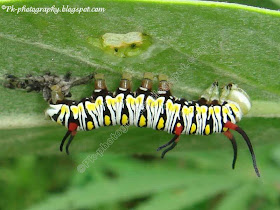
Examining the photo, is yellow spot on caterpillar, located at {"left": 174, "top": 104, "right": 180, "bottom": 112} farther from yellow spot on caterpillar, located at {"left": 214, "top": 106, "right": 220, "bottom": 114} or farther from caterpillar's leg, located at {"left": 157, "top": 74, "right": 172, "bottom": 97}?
yellow spot on caterpillar, located at {"left": 214, "top": 106, "right": 220, "bottom": 114}

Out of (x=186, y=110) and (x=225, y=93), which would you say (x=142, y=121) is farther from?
(x=225, y=93)

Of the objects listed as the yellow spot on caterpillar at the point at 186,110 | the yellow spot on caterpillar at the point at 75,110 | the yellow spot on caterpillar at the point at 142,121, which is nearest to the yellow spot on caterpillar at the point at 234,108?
the yellow spot on caterpillar at the point at 186,110

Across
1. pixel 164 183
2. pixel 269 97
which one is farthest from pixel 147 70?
pixel 164 183

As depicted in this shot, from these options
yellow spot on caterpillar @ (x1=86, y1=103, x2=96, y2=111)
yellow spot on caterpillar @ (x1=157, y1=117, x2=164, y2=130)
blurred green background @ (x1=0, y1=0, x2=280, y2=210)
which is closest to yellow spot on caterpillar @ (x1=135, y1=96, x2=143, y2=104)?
blurred green background @ (x1=0, y1=0, x2=280, y2=210)

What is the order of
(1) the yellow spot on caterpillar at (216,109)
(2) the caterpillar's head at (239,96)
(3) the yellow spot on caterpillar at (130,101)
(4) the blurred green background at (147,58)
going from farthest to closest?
(1) the yellow spot on caterpillar at (216,109) → (3) the yellow spot on caterpillar at (130,101) → (2) the caterpillar's head at (239,96) → (4) the blurred green background at (147,58)

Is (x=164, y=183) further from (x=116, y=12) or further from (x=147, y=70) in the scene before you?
(x=116, y=12)

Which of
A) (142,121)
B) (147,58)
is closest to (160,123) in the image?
(142,121)

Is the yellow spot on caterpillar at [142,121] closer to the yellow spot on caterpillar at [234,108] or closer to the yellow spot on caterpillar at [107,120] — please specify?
the yellow spot on caterpillar at [107,120]

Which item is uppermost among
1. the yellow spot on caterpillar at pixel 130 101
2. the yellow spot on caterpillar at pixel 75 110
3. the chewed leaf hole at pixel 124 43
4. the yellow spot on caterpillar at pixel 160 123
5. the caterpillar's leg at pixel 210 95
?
the chewed leaf hole at pixel 124 43

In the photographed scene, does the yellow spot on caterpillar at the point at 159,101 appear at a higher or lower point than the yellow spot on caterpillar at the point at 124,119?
higher
